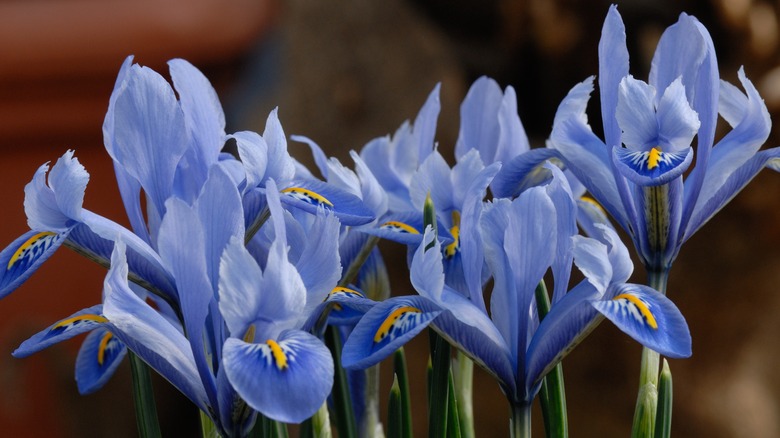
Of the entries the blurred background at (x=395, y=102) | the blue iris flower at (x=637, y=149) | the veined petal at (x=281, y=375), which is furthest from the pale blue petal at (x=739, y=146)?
the blurred background at (x=395, y=102)

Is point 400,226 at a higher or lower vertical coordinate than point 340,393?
higher

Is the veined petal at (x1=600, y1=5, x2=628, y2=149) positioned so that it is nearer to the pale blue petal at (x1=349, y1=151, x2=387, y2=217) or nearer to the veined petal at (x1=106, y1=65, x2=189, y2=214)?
the pale blue petal at (x1=349, y1=151, x2=387, y2=217)

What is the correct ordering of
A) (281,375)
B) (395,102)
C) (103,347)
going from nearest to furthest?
1. (281,375)
2. (103,347)
3. (395,102)

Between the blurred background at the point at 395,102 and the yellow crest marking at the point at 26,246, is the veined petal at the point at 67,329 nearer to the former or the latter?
the yellow crest marking at the point at 26,246

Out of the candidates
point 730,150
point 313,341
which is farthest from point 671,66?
point 313,341

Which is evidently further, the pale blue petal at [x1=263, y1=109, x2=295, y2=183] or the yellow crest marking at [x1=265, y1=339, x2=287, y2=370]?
the pale blue petal at [x1=263, y1=109, x2=295, y2=183]

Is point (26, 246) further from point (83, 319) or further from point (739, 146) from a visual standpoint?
point (739, 146)

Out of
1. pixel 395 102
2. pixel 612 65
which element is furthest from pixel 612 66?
pixel 395 102

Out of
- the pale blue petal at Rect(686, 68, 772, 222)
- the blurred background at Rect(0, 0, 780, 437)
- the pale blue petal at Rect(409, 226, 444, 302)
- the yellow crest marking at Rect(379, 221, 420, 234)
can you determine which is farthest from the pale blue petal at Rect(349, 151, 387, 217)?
the blurred background at Rect(0, 0, 780, 437)
